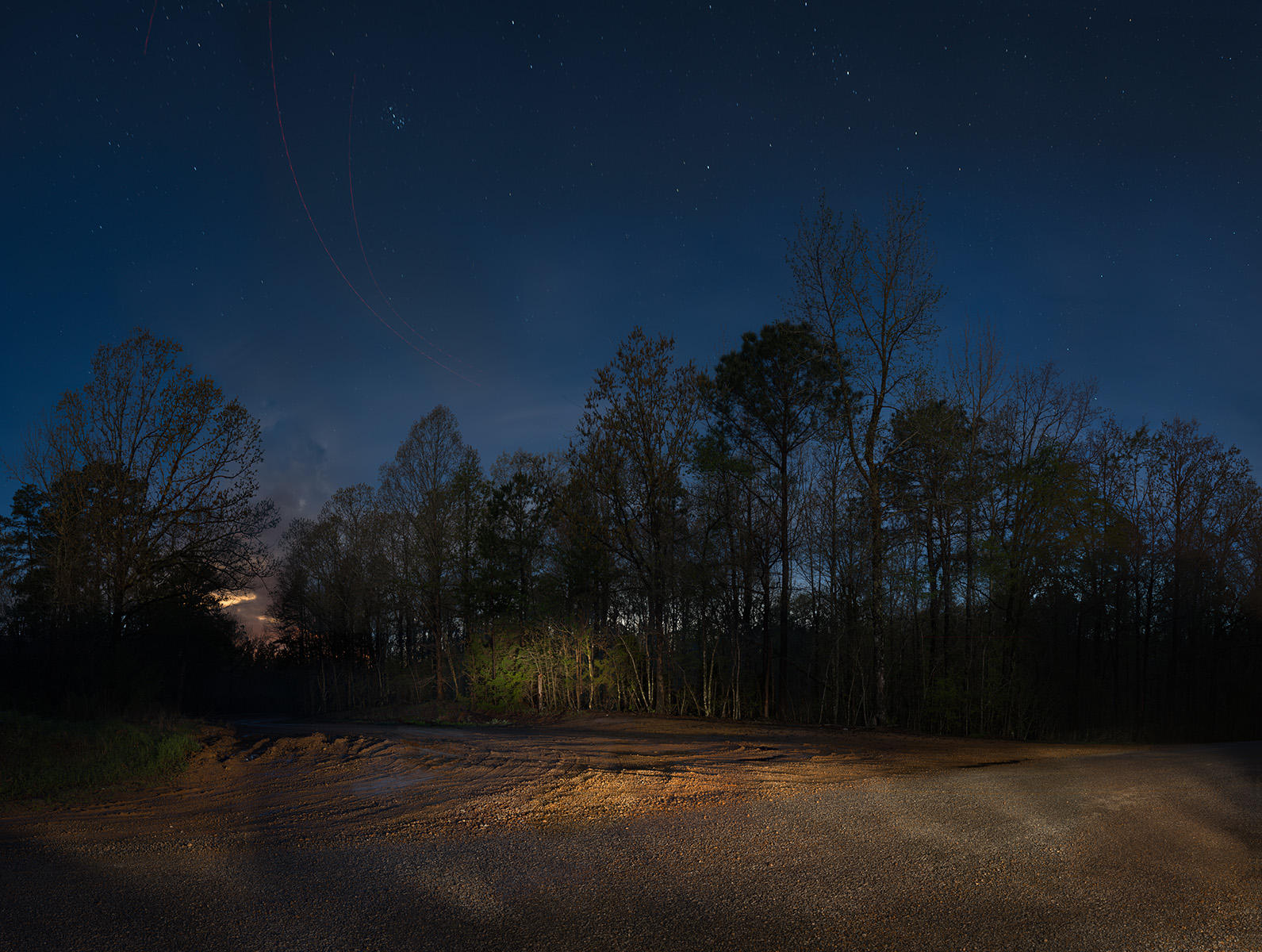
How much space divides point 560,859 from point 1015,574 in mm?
17168

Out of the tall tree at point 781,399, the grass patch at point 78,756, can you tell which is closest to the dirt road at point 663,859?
the grass patch at point 78,756

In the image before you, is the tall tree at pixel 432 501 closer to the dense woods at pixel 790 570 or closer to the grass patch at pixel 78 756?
the dense woods at pixel 790 570

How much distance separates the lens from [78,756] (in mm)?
9594

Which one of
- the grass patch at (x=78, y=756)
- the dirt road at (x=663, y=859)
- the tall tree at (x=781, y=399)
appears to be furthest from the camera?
the tall tree at (x=781, y=399)

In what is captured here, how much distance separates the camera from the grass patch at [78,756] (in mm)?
8344

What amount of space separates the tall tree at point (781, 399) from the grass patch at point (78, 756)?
48.4ft

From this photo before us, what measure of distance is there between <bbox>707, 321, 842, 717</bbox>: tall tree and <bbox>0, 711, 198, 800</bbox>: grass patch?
48.4 ft

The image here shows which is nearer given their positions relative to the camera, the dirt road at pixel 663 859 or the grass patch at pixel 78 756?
the dirt road at pixel 663 859

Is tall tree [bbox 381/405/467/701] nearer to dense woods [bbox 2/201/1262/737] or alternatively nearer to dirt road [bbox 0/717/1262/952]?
dense woods [bbox 2/201/1262/737]

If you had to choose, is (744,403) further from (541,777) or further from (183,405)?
(183,405)

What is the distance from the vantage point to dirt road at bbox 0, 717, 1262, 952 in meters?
3.94

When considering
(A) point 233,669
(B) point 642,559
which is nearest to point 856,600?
(B) point 642,559

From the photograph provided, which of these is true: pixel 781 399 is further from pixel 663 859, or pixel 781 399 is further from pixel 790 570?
pixel 663 859

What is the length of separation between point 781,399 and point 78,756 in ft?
59.6
